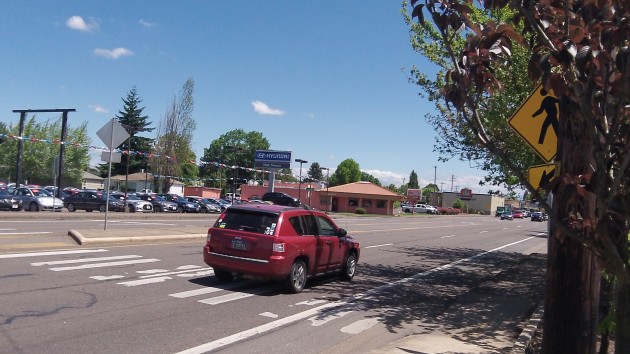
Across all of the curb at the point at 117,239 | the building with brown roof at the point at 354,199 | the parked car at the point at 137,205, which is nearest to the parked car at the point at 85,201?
the parked car at the point at 137,205

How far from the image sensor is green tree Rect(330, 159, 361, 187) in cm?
15262

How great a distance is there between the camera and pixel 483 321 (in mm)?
9484

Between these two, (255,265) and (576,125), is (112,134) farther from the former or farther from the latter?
(576,125)

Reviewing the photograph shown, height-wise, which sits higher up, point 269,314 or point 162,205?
point 162,205

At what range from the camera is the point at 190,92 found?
81000 mm

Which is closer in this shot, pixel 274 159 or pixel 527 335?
pixel 527 335

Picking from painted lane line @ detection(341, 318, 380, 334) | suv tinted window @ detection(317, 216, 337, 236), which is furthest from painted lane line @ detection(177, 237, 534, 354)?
suv tinted window @ detection(317, 216, 337, 236)

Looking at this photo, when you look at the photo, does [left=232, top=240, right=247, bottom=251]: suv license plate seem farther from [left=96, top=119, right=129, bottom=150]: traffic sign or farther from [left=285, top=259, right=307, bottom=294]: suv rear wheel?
[left=96, top=119, right=129, bottom=150]: traffic sign

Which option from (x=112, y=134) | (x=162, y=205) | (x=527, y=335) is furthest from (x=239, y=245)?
(x=162, y=205)

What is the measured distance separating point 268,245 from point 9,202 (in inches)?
1179

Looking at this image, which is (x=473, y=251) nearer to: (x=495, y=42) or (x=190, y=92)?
(x=495, y=42)

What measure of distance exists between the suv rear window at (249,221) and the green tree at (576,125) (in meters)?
6.05

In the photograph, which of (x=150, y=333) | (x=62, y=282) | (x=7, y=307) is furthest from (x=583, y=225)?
(x=62, y=282)

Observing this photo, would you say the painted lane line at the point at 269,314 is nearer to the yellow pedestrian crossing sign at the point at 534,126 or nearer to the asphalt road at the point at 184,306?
the asphalt road at the point at 184,306
